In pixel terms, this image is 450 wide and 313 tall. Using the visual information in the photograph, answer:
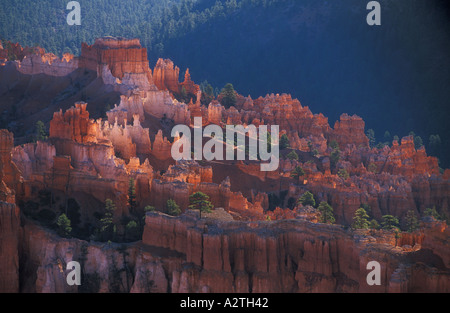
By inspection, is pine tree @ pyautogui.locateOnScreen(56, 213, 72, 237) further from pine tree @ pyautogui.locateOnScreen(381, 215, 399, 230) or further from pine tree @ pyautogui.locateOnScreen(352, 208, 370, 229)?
pine tree @ pyautogui.locateOnScreen(381, 215, 399, 230)

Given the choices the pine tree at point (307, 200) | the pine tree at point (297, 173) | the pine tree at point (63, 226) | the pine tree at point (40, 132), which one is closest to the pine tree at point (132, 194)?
the pine tree at point (63, 226)

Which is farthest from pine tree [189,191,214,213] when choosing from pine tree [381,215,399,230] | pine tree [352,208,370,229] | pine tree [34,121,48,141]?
pine tree [34,121,48,141]

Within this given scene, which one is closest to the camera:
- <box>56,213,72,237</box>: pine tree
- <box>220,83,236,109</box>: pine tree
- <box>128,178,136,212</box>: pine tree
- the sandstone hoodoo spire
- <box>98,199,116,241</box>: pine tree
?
the sandstone hoodoo spire

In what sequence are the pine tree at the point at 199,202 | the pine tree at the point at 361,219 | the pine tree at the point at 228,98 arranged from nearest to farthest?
the pine tree at the point at 199,202 < the pine tree at the point at 361,219 < the pine tree at the point at 228,98

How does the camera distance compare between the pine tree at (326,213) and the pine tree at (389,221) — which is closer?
the pine tree at (326,213)

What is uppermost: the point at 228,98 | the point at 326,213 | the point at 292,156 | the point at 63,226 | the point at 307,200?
the point at 228,98

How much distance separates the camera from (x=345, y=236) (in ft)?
206

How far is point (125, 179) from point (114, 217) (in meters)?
5.12

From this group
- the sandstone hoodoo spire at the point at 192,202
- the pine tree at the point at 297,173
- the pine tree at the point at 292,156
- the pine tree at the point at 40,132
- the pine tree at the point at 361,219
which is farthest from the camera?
the pine tree at the point at 292,156

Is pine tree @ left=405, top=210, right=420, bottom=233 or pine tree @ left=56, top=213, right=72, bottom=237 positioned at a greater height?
pine tree @ left=405, top=210, right=420, bottom=233

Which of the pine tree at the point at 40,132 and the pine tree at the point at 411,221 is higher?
the pine tree at the point at 40,132

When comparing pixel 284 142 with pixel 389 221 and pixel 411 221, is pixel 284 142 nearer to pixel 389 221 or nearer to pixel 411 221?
pixel 389 221

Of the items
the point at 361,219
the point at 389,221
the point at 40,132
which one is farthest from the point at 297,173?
the point at 40,132

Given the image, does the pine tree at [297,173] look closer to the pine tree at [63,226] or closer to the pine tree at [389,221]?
the pine tree at [389,221]
